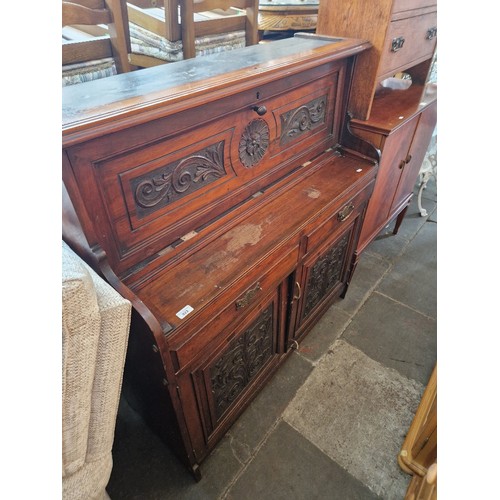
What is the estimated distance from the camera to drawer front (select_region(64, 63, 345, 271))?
0.84 meters

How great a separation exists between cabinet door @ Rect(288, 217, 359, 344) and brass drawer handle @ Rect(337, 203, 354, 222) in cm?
10

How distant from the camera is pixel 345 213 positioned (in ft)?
4.57

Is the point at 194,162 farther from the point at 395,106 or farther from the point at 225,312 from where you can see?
the point at 395,106

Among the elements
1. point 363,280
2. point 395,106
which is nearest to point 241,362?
point 363,280

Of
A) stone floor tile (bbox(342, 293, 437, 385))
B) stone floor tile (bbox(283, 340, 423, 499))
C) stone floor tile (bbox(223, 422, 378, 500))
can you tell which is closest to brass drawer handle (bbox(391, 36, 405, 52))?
stone floor tile (bbox(342, 293, 437, 385))

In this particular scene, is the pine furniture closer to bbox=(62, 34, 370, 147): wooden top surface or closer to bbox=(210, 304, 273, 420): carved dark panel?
bbox=(62, 34, 370, 147): wooden top surface

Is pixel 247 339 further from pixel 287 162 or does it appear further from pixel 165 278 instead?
pixel 287 162

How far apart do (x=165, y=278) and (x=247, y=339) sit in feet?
1.44

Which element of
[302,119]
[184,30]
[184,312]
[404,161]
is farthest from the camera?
[404,161]

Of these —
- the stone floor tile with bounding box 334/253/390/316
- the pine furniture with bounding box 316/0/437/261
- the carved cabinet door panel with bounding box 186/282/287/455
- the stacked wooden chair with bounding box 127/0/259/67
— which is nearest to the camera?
the carved cabinet door panel with bounding box 186/282/287/455

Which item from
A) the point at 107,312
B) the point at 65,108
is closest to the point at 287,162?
the point at 65,108

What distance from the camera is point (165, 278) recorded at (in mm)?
962

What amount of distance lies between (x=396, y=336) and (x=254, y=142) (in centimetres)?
135

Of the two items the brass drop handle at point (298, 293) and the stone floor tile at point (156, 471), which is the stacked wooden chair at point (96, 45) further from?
the stone floor tile at point (156, 471)
